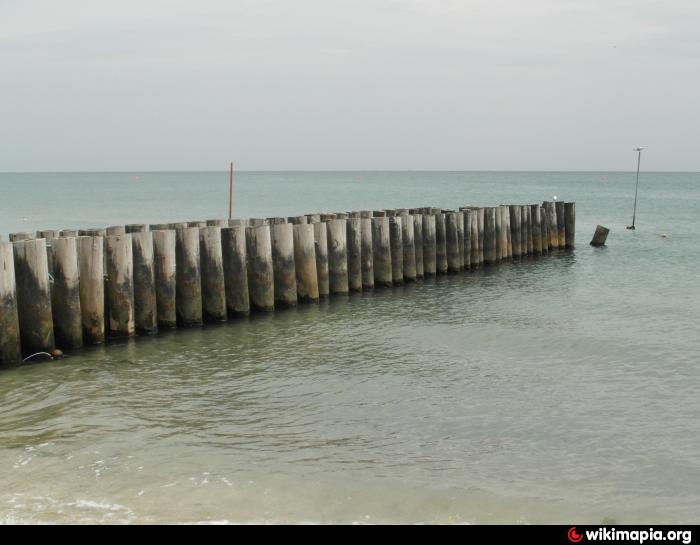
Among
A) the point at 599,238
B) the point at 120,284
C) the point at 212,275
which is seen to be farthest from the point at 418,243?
the point at 599,238

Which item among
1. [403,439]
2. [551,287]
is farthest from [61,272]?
[551,287]

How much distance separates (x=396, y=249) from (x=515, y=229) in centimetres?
720

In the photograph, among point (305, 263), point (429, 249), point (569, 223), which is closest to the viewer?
point (305, 263)

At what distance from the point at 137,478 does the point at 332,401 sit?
3.20 m

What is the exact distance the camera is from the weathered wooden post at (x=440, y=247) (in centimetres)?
2070

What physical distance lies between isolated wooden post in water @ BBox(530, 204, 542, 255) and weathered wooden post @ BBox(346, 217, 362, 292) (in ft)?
34.3

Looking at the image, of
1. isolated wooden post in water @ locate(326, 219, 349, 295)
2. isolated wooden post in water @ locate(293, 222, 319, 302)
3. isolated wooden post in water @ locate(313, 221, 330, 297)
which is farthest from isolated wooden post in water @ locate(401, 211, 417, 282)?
isolated wooden post in water @ locate(293, 222, 319, 302)

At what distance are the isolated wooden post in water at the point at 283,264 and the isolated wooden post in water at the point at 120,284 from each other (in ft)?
11.0

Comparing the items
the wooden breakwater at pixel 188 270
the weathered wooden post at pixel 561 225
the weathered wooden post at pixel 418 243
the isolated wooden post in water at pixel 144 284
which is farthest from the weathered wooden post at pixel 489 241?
the isolated wooden post in water at pixel 144 284

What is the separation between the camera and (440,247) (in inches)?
819

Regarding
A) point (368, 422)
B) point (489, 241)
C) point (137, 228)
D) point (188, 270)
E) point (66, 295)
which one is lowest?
point (368, 422)

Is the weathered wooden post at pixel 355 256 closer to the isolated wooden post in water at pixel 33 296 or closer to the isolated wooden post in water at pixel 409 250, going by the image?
the isolated wooden post in water at pixel 409 250

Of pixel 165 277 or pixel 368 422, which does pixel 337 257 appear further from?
pixel 368 422
